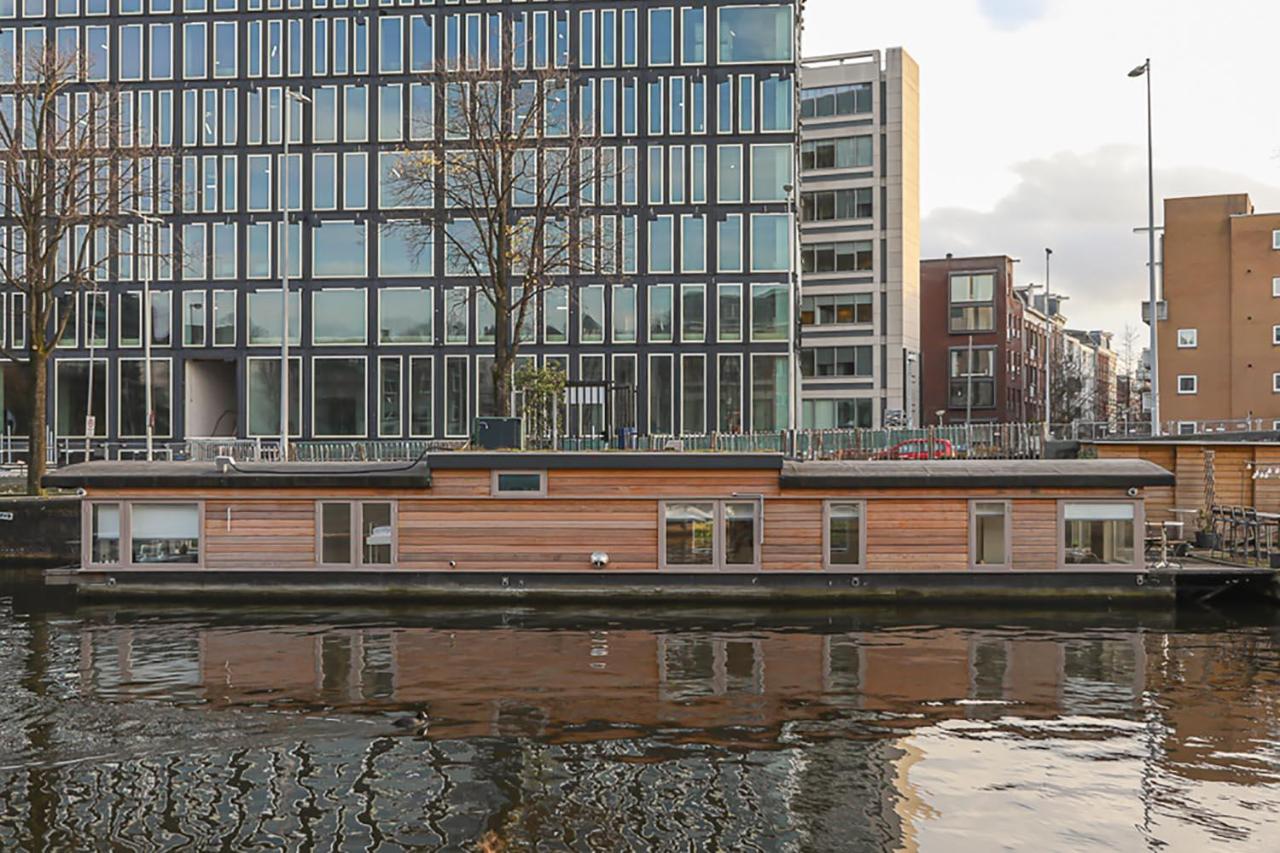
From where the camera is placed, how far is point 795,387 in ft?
227

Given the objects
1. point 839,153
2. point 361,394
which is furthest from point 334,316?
point 839,153

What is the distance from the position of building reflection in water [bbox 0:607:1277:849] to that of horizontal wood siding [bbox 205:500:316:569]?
288cm

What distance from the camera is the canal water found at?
12.4 meters

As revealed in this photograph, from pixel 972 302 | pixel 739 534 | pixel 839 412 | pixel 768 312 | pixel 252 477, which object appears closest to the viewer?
pixel 739 534

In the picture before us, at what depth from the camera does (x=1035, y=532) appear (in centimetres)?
2580

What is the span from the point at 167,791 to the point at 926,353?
10481 cm

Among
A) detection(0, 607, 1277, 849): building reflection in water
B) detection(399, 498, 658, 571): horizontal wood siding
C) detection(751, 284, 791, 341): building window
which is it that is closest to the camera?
detection(0, 607, 1277, 849): building reflection in water

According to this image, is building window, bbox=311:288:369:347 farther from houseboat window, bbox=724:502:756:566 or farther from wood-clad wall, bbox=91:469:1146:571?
houseboat window, bbox=724:502:756:566

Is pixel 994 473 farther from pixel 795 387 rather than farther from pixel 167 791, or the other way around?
pixel 795 387

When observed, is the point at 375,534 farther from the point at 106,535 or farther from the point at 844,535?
the point at 844,535

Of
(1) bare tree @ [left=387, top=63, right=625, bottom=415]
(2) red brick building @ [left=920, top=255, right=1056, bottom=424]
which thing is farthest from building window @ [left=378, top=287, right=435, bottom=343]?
(2) red brick building @ [left=920, top=255, right=1056, bottom=424]

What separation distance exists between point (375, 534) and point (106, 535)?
6169mm

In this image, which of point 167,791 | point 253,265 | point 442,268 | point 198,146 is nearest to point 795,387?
point 442,268

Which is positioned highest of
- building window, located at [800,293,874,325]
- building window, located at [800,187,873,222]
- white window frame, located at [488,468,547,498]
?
building window, located at [800,187,873,222]
